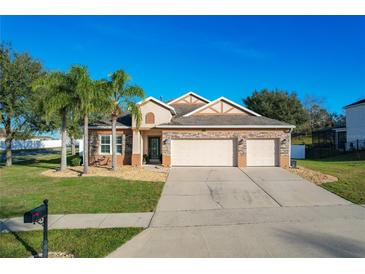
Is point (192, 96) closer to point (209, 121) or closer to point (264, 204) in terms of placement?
point (209, 121)

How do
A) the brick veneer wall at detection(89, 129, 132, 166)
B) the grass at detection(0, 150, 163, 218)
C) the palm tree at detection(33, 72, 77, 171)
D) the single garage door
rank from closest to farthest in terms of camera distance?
1. the grass at detection(0, 150, 163, 218)
2. the palm tree at detection(33, 72, 77, 171)
3. the single garage door
4. the brick veneer wall at detection(89, 129, 132, 166)

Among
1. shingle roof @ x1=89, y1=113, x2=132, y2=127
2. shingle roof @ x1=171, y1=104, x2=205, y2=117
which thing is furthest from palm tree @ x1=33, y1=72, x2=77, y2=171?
shingle roof @ x1=171, y1=104, x2=205, y2=117

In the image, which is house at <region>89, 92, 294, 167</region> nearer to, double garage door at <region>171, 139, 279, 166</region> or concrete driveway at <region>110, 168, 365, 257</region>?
double garage door at <region>171, 139, 279, 166</region>

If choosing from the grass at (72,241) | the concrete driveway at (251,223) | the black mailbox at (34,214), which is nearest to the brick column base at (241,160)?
the concrete driveway at (251,223)

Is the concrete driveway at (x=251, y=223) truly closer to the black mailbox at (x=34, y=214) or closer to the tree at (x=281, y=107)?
the black mailbox at (x=34, y=214)

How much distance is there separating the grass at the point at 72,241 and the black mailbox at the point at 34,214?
1.10 meters

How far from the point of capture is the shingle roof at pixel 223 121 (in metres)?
17.9

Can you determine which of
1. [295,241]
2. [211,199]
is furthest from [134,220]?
[295,241]

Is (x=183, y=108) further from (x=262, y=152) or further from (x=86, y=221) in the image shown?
(x=86, y=221)

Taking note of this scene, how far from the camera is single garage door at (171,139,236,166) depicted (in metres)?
17.8

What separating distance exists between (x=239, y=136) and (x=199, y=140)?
2.68 metres

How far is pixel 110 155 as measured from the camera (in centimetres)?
1911

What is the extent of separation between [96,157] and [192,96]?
467 inches

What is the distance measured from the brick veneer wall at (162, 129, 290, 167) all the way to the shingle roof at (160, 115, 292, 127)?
480 mm
